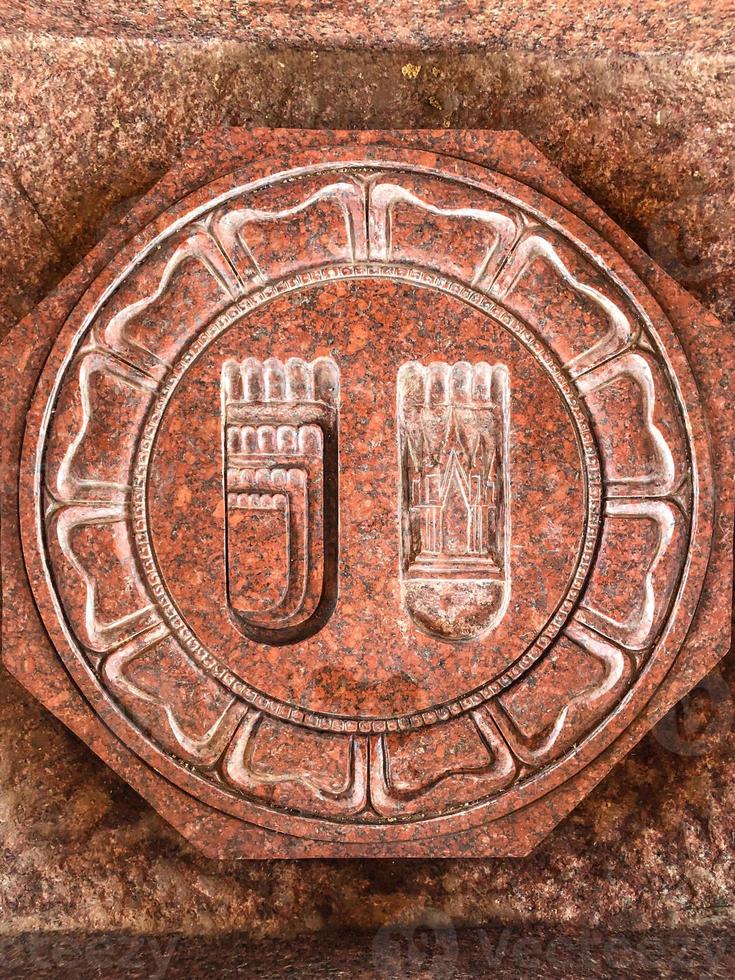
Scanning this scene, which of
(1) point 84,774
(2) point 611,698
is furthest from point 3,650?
(2) point 611,698

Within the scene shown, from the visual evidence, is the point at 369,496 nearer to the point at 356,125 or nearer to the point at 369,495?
the point at 369,495

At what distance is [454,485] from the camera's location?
2914 mm

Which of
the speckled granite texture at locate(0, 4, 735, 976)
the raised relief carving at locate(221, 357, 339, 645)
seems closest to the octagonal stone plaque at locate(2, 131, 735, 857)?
the raised relief carving at locate(221, 357, 339, 645)

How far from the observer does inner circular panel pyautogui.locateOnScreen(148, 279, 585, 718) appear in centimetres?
290

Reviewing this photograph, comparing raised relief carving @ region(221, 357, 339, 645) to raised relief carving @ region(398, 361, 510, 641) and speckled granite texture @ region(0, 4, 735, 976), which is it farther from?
speckled granite texture @ region(0, 4, 735, 976)

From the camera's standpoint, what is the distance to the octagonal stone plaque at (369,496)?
288 cm

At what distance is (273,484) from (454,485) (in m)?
0.76

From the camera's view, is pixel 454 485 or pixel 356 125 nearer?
pixel 454 485

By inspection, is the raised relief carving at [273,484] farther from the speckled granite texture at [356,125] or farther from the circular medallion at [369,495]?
the speckled granite texture at [356,125]

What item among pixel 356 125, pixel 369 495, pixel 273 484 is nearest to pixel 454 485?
pixel 369 495

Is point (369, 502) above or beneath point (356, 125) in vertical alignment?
beneath

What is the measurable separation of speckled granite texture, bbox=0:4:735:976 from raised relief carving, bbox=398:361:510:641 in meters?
1.07

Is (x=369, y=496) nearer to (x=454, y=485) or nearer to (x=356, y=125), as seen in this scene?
(x=454, y=485)

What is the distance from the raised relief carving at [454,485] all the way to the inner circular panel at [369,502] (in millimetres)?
45
